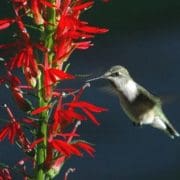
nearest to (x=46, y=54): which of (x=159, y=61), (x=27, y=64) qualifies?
(x=27, y=64)

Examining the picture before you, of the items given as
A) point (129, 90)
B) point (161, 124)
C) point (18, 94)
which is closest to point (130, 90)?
point (129, 90)

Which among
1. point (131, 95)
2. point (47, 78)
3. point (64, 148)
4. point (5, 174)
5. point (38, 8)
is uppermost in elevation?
point (38, 8)

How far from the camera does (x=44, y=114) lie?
7.48ft

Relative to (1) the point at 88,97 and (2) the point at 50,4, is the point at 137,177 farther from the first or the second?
(2) the point at 50,4

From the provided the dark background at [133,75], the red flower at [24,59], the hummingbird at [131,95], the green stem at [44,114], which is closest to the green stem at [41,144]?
the green stem at [44,114]

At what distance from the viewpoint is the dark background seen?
17.2 ft

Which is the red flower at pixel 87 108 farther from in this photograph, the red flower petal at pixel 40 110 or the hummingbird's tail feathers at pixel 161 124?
the hummingbird's tail feathers at pixel 161 124

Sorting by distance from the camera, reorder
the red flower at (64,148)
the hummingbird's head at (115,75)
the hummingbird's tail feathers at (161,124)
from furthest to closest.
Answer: the hummingbird's tail feathers at (161,124) → the hummingbird's head at (115,75) → the red flower at (64,148)

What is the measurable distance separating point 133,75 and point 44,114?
305 centimetres

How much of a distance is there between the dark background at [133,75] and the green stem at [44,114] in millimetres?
2814

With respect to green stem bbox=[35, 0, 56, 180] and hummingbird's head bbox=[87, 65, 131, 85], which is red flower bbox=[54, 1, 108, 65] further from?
hummingbird's head bbox=[87, 65, 131, 85]

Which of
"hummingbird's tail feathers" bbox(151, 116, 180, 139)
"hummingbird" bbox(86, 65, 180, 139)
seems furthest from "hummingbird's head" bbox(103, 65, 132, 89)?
"hummingbird's tail feathers" bbox(151, 116, 180, 139)

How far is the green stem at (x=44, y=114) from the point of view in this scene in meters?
2.25

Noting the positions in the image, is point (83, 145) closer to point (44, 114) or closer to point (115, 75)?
point (44, 114)
